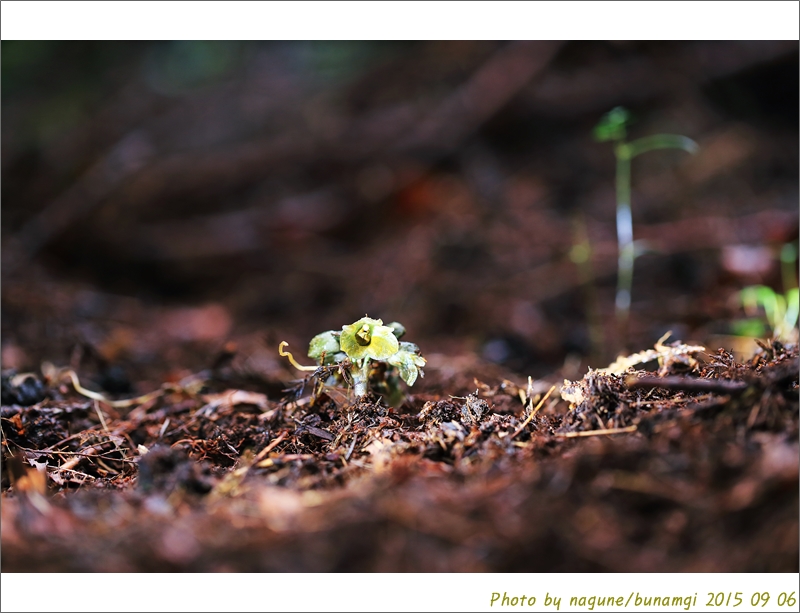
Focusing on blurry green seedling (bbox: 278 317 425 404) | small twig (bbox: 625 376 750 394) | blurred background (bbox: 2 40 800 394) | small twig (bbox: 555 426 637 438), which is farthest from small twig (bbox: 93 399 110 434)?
small twig (bbox: 625 376 750 394)

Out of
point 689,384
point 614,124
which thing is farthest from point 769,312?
point 689,384

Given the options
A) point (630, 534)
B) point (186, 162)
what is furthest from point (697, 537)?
point (186, 162)

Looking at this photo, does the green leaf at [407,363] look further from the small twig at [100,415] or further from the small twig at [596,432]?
the small twig at [100,415]

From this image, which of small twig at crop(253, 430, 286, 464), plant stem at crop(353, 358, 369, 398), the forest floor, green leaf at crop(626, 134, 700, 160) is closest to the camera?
the forest floor

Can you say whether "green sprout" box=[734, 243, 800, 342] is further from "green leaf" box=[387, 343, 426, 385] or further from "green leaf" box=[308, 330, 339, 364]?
"green leaf" box=[308, 330, 339, 364]

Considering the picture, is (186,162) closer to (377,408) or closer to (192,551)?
(377,408)

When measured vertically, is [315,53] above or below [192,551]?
above
